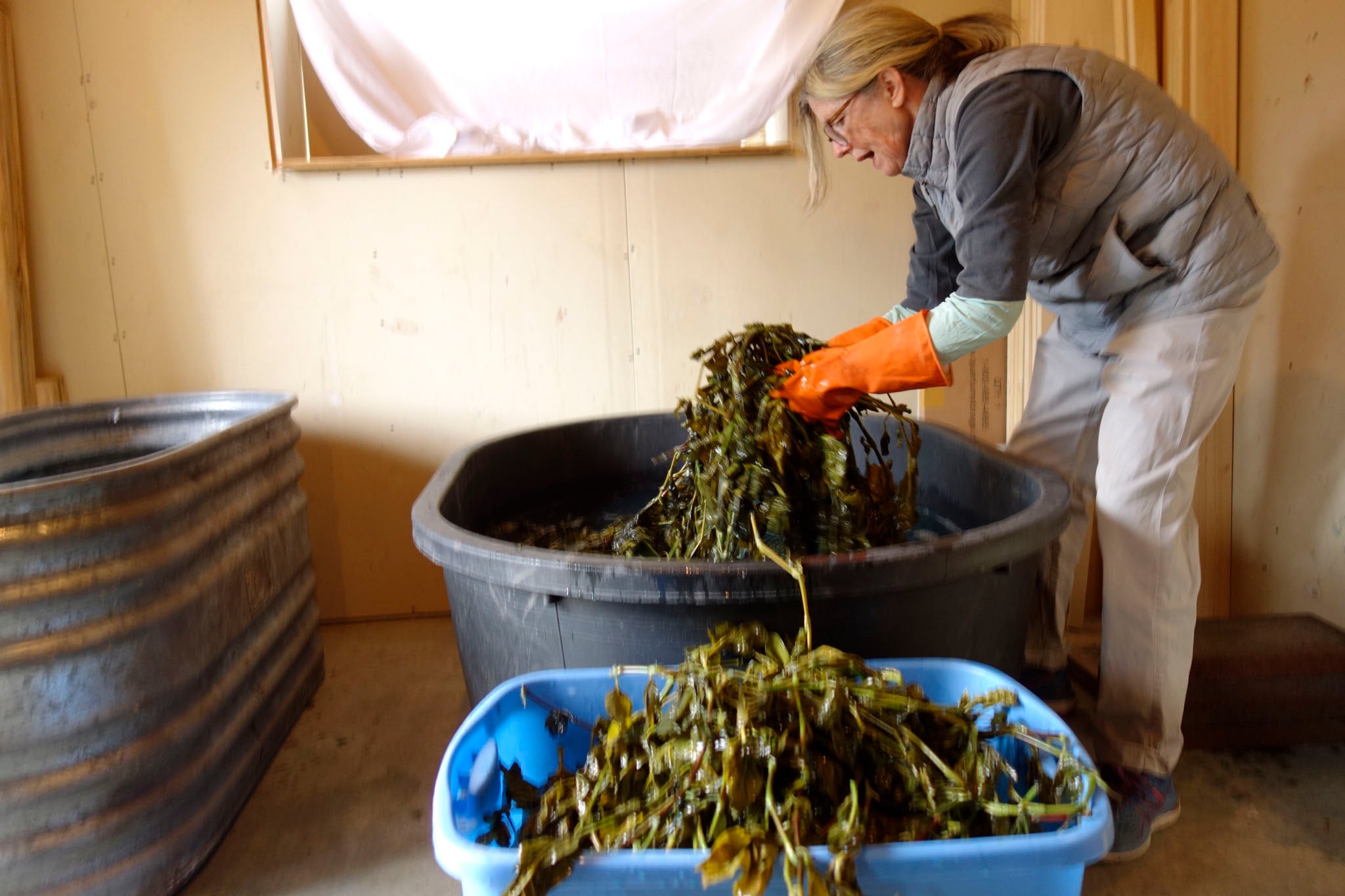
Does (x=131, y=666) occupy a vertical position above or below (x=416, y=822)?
above

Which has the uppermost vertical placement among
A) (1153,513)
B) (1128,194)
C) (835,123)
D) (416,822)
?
(835,123)

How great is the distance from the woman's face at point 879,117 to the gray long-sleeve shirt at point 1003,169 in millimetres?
156

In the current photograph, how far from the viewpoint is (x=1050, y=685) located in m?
1.80

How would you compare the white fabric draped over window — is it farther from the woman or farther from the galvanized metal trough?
the galvanized metal trough

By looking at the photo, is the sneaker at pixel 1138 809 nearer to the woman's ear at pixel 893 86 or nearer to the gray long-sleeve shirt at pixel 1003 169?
the gray long-sleeve shirt at pixel 1003 169

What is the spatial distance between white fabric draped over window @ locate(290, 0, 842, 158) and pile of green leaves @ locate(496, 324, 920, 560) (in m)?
0.95

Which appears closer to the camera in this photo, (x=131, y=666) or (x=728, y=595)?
(x=728, y=595)

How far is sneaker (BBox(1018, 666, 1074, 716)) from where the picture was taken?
179 cm

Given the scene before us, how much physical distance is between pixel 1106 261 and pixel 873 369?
0.47m

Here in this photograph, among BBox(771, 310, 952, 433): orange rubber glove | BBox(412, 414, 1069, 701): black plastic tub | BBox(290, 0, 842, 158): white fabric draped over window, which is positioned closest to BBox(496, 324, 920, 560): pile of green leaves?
BBox(771, 310, 952, 433): orange rubber glove

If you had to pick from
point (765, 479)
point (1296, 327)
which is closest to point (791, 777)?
point (765, 479)

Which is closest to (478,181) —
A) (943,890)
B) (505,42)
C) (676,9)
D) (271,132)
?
(505,42)

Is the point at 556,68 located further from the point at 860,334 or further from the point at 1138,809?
the point at 1138,809

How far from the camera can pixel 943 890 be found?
0.74 metres
